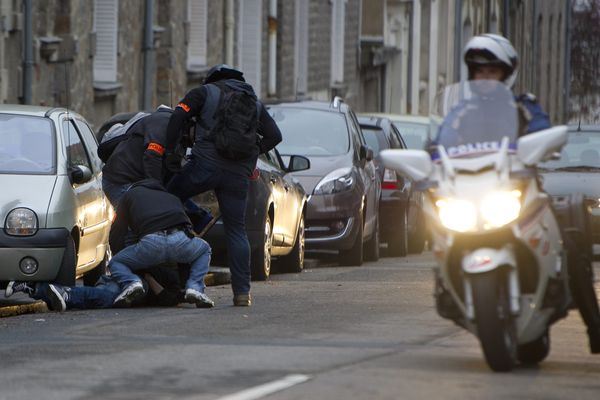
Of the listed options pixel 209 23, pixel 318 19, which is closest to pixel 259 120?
pixel 209 23

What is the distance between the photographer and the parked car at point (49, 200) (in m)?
12.8

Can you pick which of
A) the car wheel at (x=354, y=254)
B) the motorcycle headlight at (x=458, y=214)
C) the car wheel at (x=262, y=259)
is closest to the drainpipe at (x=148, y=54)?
the car wheel at (x=354, y=254)

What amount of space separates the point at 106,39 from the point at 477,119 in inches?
769

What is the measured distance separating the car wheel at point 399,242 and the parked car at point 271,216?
410cm

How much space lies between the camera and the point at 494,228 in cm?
842

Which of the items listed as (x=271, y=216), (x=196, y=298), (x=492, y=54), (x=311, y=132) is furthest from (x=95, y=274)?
(x=492, y=54)

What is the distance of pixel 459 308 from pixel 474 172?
0.62 m

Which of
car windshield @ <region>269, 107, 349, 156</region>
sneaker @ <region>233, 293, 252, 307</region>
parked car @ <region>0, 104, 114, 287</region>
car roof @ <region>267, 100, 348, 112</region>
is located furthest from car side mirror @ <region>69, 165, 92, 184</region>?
car roof @ <region>267, 100, 348, 112</region>

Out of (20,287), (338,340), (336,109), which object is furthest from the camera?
(336,109)

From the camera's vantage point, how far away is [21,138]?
45.8 ft

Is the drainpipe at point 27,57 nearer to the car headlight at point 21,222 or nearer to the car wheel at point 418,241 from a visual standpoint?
the car wheel at point 418,241

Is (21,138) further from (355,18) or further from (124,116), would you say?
(355,18)

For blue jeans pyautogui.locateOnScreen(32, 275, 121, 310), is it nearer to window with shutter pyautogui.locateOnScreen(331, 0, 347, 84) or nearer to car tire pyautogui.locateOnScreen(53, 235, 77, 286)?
car tire pyautogui.locateOnScreen(53, 235, 77, 286)

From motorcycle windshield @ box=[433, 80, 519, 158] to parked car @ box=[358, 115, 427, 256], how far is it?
12.8 m
